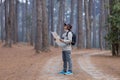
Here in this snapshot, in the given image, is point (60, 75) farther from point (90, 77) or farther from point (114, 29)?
point (114, 29)

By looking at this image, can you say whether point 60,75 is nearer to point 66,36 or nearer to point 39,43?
point 66,36

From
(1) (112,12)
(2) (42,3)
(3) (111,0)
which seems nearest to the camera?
(1) (112,12)

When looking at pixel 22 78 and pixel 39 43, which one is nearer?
pixel 22 78

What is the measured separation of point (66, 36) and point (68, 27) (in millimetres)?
355

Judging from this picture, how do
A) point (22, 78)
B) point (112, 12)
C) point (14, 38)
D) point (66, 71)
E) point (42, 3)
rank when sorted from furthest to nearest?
point (14, 38)
point (42, 3)
point (112, 12)
point (66, 71)
point (22, 78)

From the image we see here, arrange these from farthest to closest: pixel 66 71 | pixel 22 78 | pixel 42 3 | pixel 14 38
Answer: pixel 14 38 → pixel 42 3 → pixel 66 71 → pixel 22 78

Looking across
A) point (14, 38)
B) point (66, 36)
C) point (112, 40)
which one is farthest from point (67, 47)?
point (14, 38)

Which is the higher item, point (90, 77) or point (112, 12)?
point (112, 12)

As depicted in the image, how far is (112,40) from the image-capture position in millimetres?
23453

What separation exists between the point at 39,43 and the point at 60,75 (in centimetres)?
1378

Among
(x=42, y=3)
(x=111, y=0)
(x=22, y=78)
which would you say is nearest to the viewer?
(x=22, y=78)

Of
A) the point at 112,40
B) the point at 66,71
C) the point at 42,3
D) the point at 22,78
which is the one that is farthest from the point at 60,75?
the point at 42,3

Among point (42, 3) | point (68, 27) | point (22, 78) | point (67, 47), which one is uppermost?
point (42, 3)

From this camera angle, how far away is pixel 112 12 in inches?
920
